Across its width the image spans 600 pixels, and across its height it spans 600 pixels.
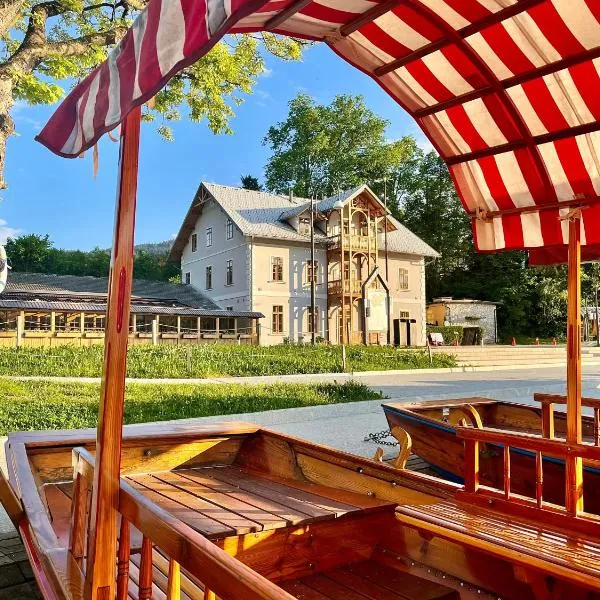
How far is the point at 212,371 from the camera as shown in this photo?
777 inches

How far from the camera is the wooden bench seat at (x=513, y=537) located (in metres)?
2.60

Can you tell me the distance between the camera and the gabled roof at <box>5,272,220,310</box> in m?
32.4

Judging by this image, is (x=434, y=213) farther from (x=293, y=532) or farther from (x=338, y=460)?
(x=293, y=532)

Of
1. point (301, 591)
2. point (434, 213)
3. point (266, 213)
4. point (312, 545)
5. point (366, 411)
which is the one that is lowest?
point (366, 411)

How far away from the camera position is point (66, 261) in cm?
6175

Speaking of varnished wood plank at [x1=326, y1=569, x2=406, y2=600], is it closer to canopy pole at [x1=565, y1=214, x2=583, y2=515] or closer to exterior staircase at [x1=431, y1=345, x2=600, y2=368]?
canopy pole at [x1=565, y1=214, x2=583, y2=515]

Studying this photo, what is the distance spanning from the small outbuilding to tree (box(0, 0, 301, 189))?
2907 cm

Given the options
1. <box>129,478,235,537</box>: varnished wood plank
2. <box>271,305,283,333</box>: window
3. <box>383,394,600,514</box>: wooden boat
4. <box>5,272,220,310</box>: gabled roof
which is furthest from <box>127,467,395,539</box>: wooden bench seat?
<box>271,305,283,333</box>: window

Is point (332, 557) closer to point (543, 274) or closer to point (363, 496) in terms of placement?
point (363, 496)

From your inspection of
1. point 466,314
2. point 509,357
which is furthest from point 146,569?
point 466,314

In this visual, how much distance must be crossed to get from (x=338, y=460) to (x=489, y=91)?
2686 mm

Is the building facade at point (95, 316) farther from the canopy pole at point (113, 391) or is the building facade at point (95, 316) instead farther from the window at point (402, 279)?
the canopy pole at point (113, 391)

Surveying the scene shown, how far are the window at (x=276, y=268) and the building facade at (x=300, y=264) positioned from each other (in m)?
0.06

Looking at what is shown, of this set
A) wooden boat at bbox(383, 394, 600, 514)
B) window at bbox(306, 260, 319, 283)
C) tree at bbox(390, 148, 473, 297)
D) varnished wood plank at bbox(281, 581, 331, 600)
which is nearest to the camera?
varnished wood plank at bbox(281, 581, 331, 600)
